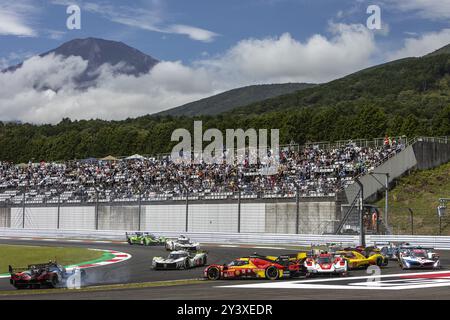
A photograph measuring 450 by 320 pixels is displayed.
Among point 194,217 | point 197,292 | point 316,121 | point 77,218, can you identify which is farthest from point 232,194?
point 316,121

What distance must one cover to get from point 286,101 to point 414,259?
159979 millimetres

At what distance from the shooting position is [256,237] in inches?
1647

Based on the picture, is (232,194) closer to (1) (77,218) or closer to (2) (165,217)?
(2) (165,217)

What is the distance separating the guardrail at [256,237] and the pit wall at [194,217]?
1602 millimetres

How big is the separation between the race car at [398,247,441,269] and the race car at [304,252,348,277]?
11.8 feet

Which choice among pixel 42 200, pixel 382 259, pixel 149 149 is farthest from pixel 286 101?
pixel 382 259

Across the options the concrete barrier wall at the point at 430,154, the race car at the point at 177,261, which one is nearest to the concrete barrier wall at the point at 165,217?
the concrete barrier wall at the point at 430,154

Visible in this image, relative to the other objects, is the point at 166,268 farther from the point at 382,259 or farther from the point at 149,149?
the point at 149,149

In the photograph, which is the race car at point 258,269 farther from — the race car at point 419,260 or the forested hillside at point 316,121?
the forested hillside at point 316,121

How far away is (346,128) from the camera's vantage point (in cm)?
7994

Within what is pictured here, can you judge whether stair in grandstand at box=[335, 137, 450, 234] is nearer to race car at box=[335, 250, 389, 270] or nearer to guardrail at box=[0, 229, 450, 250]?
guardrail at box=[0, 229, 450, 250]

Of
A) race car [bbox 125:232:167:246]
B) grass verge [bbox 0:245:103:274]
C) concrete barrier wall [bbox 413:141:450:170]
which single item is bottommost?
grass verge [bbox 0:245:103:274]

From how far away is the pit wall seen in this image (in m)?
44.3

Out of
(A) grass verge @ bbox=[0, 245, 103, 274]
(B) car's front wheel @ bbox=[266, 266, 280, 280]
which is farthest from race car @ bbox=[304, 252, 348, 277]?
(A) grass verge @ bbox=[0, 245, 103, 274]
